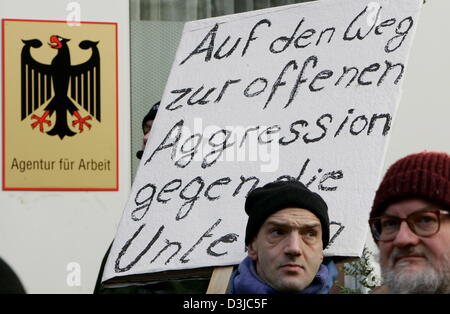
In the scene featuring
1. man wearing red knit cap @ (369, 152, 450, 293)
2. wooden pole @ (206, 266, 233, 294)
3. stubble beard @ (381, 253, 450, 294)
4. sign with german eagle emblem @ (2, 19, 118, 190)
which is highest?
sign with german eagle emblem @ (2, 19, 118, 190)

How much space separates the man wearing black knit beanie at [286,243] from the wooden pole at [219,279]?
0.13 m

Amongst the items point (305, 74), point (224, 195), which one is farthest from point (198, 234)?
point (305, 74)

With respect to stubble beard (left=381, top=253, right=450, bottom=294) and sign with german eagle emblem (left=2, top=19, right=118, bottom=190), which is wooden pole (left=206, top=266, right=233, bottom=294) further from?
sign with german eagle emblem (left=2, top=19, right=118, bottom=190)

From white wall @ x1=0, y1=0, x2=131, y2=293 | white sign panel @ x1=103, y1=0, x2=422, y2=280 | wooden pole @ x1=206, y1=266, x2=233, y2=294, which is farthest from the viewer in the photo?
white wall @ x1=0, y1=0, x2=131, y2=293

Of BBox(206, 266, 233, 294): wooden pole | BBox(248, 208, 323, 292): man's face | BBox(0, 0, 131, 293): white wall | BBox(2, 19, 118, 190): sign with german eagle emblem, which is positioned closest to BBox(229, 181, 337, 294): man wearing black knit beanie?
BBox(248, 208, 323, 292): man's face

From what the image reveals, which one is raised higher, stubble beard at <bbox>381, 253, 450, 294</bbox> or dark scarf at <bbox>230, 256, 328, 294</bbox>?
stubble beard at <bbox>381, 253, 450, 294</bbox>

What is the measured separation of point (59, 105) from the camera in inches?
337

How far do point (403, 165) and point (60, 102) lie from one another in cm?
556

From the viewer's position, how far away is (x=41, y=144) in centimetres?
848

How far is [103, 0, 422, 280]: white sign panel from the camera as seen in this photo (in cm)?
452

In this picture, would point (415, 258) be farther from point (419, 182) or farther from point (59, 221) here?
point (59, 221)

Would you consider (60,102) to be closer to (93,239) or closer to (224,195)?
(93,239)

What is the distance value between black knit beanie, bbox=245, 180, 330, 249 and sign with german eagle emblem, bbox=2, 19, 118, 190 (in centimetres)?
444

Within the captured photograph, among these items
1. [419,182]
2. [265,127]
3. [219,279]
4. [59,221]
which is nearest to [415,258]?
[419,182]
